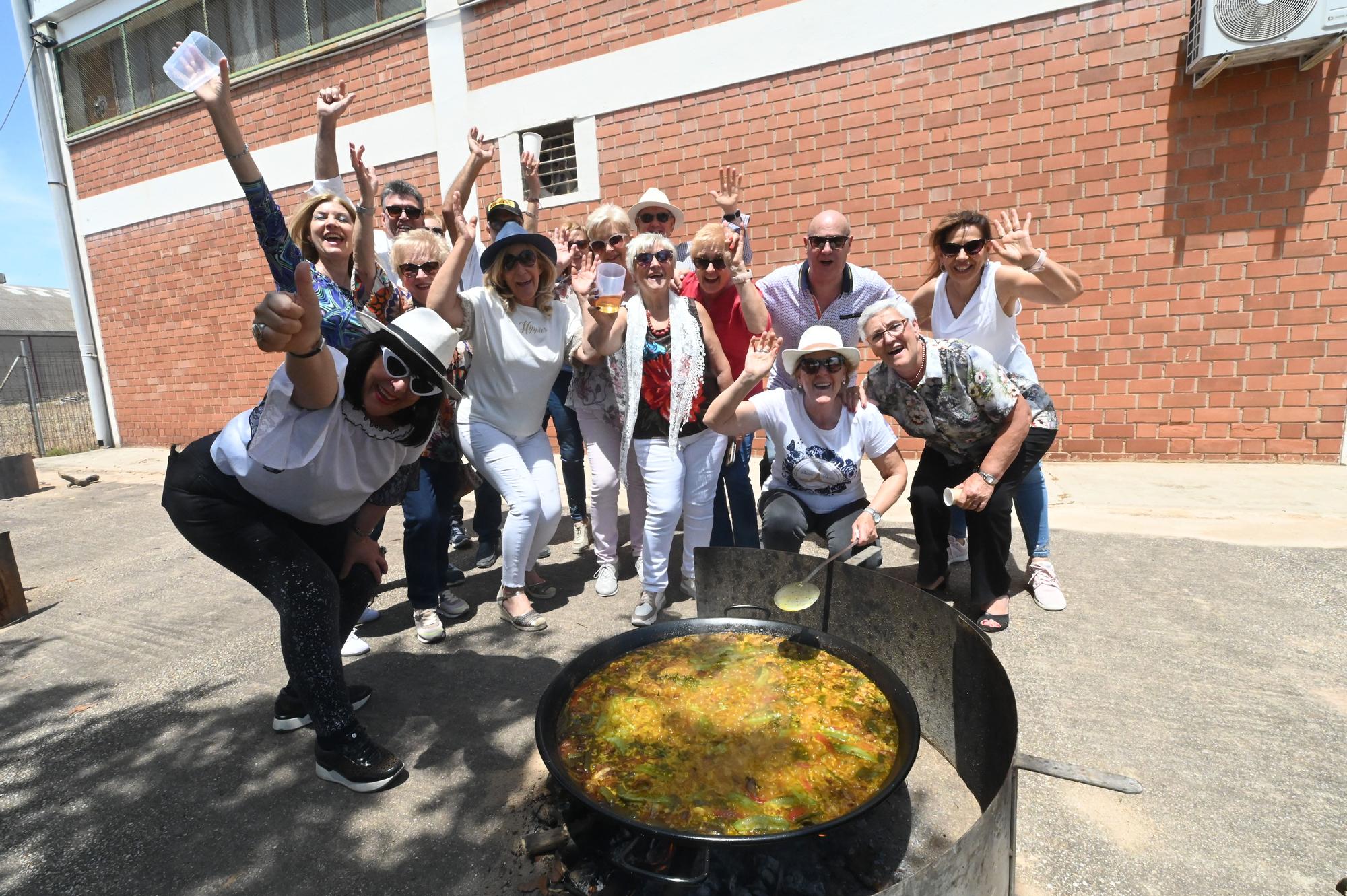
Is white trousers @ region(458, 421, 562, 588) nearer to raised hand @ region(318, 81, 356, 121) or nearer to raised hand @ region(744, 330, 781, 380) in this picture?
raised hand @ region(744, 330, 781, 380)

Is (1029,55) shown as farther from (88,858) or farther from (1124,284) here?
(88,858)

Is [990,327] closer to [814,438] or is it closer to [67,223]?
[814,438]

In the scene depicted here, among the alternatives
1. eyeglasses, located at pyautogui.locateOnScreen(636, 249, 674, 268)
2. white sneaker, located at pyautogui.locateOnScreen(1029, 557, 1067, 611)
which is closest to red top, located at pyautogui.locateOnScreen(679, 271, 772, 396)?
eyeglasses, located at pyautogui.locateOnScreen(636, 249, 674, 268)

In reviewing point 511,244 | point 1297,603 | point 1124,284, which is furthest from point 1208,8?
point 511,244

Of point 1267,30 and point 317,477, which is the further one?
point 1267,30

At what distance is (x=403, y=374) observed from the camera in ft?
7.93

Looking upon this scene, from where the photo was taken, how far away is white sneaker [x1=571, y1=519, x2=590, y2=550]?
219 inches

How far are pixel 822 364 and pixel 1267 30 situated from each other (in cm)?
535

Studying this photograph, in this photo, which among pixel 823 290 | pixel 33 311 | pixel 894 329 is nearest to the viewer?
pixel 894 329

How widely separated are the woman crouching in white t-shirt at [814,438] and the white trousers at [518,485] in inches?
41.3

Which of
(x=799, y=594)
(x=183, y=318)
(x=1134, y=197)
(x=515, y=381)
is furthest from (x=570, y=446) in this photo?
(x=183, y=318)

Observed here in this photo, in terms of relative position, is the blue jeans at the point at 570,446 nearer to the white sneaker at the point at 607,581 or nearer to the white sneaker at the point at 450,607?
the white sneaker at the point at 607,581

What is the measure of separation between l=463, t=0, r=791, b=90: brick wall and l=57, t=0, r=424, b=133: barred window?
47.5 inches

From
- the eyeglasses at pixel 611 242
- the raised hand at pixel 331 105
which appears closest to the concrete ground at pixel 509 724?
the eyeglasses at pixel 611 242
